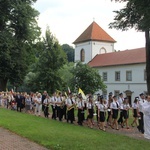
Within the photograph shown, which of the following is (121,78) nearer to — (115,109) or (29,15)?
(29,15)

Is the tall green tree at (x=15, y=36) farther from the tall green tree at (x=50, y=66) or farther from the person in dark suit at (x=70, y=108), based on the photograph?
the person in dark suit at (x=70, y=108)

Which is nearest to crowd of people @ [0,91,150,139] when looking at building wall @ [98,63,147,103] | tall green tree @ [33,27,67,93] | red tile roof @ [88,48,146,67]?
tall green tree @ [33,27,67,93]

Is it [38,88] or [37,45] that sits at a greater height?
[37,45]

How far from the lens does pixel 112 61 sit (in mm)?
58219

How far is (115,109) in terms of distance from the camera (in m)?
17.3

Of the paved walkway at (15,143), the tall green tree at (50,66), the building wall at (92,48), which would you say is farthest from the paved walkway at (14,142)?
the building wall at (92,48)

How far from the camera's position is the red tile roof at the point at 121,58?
52.6 m

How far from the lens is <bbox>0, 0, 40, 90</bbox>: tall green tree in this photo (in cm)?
3841

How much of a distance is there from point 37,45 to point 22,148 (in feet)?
112

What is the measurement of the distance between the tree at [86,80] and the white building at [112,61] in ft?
47.9

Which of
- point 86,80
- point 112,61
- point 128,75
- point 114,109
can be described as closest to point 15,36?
point 86,80

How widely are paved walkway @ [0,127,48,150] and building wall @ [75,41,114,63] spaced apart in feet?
173

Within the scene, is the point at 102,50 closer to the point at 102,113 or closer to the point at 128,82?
the point at 128,82

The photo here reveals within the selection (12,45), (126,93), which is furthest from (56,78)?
(126,93)
